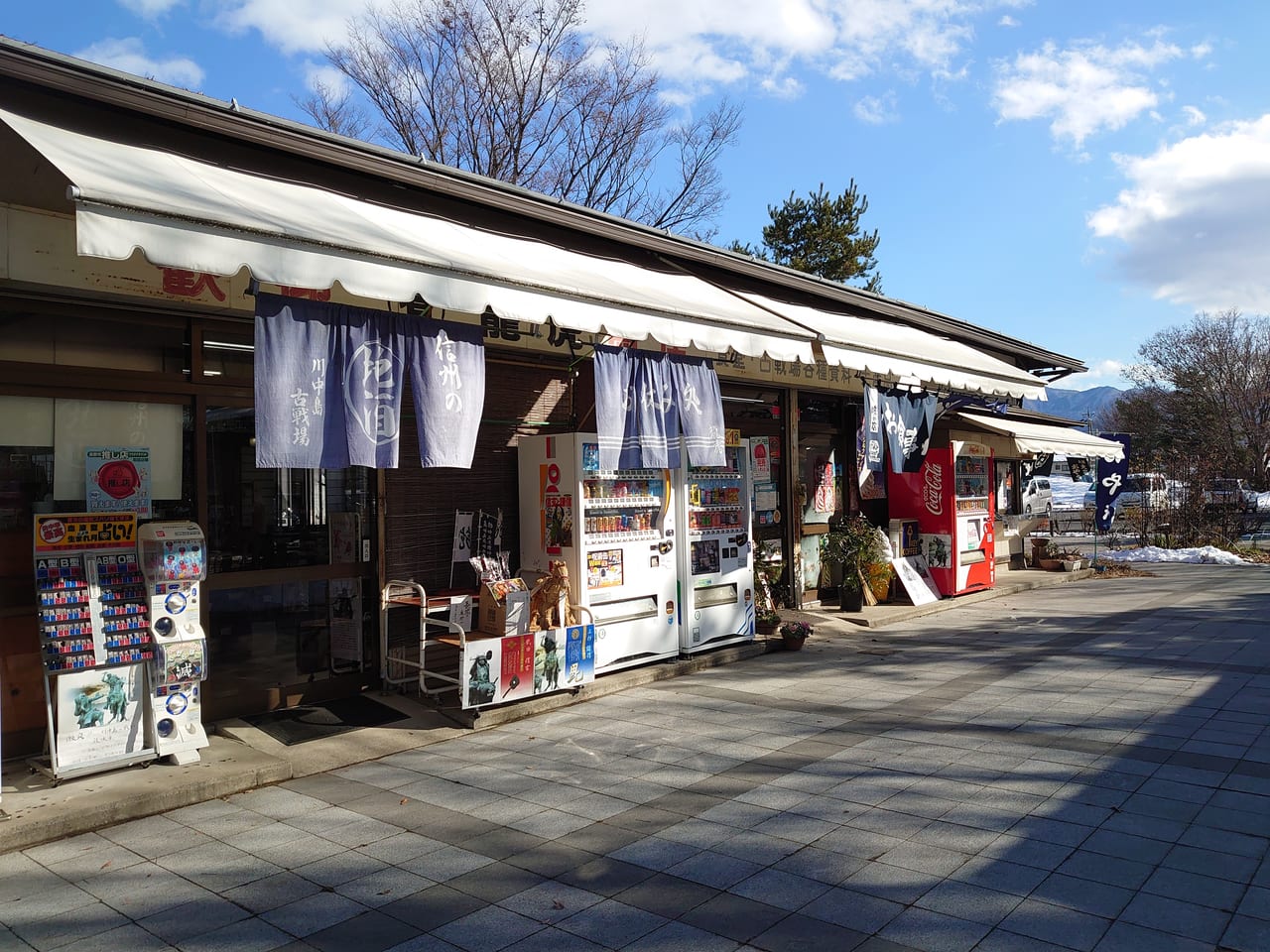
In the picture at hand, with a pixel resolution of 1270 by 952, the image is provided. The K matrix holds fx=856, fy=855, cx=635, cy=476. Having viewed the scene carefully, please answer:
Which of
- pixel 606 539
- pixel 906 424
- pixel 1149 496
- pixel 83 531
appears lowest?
pixel 606 539

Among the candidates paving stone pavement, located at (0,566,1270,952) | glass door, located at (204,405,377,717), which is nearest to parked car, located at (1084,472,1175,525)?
paving stone pavement, located at (0,566,1270,952)

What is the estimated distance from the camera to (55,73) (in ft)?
17.6

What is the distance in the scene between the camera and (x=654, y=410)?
25.9 feet

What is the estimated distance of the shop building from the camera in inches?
203

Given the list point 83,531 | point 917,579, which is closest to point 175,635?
point 83,531

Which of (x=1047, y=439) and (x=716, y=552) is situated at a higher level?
(x=1047, y=439)

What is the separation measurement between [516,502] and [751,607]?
3.09m

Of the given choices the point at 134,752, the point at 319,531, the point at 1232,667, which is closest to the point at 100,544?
the point at 134,752

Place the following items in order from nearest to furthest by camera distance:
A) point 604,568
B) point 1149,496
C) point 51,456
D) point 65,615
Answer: point 65,615
point 51,456
point 604,568
point 1149,496

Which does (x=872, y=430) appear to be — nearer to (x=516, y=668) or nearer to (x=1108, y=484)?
(x=516, y=668)

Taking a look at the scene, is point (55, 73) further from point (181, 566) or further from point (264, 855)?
point (264, 855)

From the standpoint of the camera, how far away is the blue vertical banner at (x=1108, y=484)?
58.4 feet

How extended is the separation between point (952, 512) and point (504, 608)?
8.41 metres

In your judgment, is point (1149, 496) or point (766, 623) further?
point (1149, 496)
